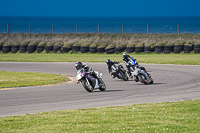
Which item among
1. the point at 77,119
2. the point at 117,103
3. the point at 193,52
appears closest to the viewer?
the point at 77,119

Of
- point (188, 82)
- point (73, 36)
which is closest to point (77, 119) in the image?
point (188, 82)

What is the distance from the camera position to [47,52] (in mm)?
38625

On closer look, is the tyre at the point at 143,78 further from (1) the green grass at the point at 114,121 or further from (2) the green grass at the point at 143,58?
(2) the green grass at the point at 143,58

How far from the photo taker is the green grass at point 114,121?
7684 mm

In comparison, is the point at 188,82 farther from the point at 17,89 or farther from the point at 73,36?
the point at 73,36

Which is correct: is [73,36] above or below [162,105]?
above

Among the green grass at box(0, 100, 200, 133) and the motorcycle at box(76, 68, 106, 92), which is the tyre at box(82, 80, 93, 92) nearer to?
the motorcycle at box(76, 68, 106, 92)

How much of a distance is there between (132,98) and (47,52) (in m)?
26.6

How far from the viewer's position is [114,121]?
8.48 m

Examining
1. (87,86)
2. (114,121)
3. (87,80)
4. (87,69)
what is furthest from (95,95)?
(114,121)

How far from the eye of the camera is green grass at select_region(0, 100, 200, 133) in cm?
768

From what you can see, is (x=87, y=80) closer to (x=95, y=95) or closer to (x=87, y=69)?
(x=87, y=69)

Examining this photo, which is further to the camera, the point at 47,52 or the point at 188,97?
the point at 47,52

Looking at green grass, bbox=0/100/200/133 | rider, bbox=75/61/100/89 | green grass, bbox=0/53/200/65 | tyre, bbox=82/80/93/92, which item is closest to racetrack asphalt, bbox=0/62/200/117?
tyre, bbox=82/80/93/92
